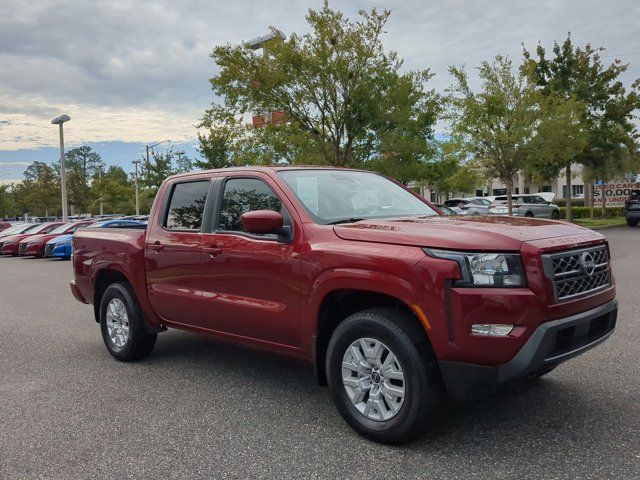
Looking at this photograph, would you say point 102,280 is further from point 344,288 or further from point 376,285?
point 376,285

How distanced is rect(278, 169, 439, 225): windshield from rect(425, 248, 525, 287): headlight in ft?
3.89

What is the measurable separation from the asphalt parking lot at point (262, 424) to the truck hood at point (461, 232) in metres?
1.25

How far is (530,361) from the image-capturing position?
3244 mm

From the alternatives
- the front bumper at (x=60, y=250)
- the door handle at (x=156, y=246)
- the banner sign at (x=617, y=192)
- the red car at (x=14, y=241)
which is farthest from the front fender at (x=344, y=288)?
the banner sign at (x=617, y=192)

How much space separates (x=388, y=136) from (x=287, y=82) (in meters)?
4.05

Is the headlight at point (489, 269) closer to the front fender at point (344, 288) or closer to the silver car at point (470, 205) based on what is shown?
the front fender at point (344, 288)

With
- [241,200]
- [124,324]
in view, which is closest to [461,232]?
[241,200]

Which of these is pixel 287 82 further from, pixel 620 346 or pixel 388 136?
pixel 620 346

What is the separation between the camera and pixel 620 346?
5812 millimetres

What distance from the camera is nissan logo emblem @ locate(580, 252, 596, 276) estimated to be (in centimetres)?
364

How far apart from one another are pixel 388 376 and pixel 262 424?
1051mm

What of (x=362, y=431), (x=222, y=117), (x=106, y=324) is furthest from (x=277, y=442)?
(x=222, y=117)

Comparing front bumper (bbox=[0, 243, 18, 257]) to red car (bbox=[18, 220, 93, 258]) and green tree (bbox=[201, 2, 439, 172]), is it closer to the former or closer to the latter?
red car (bbox=[18, 220, 93, 258])

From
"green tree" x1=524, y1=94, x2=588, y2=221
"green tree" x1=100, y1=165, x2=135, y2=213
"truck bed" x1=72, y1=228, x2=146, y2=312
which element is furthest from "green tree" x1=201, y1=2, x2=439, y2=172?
"green tree" x1=100, y1=165, x2=135, y2=213
